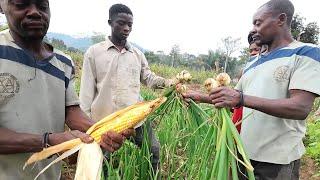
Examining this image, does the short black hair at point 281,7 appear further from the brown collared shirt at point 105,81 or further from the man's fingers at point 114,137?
the man's fingers at point 114,137

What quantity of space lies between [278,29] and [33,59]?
1.61 metres

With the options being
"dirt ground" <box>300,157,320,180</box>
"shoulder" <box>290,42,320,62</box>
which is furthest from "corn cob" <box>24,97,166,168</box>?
"dirt ground" <box>300,157,320,180</box>

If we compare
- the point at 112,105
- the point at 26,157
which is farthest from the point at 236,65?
the point at 26,157

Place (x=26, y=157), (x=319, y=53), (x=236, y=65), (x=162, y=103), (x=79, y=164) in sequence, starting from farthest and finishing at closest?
(x=236, y=65) < (x=319, y=53) < (x=162, y=103) < (x=26, y=157) < (x=79, y=164)

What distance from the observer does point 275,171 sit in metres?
2.43

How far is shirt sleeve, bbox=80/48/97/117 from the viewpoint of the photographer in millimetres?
3494

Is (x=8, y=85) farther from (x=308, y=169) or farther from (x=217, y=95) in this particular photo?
(x=308, y=169)

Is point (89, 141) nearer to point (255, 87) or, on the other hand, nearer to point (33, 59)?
point (33, 59)

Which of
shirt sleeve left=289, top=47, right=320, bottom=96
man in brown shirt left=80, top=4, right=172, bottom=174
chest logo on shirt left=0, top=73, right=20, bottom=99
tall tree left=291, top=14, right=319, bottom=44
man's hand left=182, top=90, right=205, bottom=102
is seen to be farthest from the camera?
tall tree left=291, top=14, right=319, bottom=44

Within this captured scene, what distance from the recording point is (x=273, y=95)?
242cm

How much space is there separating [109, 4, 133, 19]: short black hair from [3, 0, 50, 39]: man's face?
1.88 metres

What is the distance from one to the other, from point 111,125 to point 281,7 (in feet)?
5.04

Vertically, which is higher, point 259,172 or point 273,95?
point 273,95

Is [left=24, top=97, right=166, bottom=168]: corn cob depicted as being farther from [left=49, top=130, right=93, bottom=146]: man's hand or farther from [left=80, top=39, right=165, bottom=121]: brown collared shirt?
[left=80, top=39, right=165, bottom=121]: brown collared shirt
